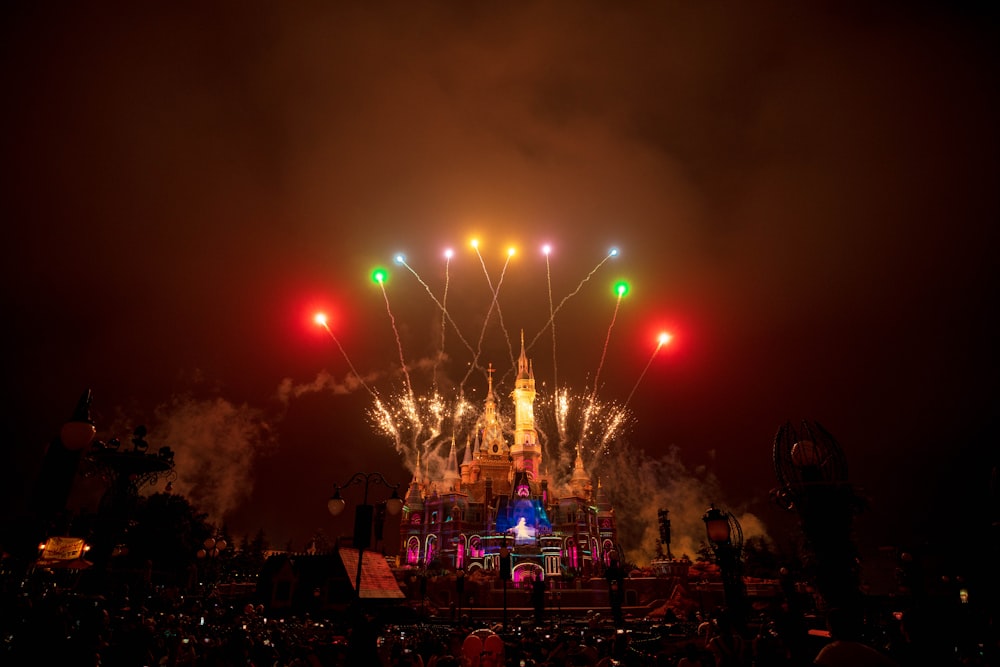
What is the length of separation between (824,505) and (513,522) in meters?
64.7

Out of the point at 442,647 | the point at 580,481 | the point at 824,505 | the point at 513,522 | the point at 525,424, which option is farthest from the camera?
the point at 525,424

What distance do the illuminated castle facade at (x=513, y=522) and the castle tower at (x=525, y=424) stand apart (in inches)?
11.3

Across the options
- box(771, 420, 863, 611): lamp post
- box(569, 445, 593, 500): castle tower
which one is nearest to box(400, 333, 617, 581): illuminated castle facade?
box(569, 445, 593, 500): castle tower

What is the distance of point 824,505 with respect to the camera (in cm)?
1098

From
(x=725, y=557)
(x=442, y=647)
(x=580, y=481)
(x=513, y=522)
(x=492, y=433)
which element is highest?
(x=492, y=433)

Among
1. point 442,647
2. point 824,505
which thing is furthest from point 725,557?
point 442,647

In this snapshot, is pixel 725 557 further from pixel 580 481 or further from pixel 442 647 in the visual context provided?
pixel 580 481

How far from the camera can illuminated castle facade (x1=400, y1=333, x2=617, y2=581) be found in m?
67.1

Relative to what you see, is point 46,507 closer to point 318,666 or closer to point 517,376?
point 318,666

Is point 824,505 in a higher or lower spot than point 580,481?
lower

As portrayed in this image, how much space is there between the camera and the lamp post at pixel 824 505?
10539 mm

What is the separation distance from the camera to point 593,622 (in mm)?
22625

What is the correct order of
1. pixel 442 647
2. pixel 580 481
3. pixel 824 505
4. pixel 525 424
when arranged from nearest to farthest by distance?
pixel 824 505, pixel 442 647, pixel 580 481, pixel 525 424

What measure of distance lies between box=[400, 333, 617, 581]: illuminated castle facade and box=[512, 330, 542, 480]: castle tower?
0.29 meters
